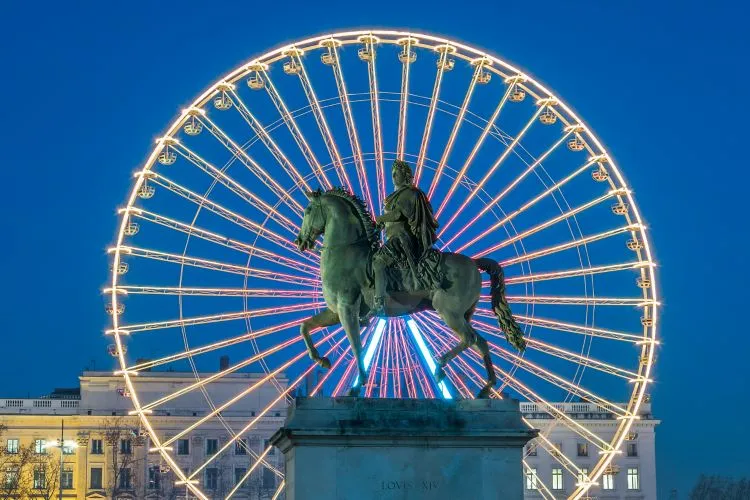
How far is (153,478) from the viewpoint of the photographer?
12550 cm

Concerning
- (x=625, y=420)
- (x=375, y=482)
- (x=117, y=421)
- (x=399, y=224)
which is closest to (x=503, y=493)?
(x=375, y=482)

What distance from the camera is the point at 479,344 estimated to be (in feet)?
95.9

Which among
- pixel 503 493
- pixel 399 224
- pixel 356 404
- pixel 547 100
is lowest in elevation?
pixel 503 493

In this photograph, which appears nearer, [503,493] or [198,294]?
[503,493]

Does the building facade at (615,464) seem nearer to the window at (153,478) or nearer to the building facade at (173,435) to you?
the building facade at (173,435)

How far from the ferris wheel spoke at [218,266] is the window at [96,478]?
80.0 metres

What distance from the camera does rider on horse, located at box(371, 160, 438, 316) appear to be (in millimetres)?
28547

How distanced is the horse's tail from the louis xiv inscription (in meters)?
3.70

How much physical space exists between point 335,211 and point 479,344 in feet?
12.6

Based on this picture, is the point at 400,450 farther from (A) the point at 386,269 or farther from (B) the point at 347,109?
(B) the point at 347,109

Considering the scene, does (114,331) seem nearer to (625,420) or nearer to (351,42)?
(351,42)

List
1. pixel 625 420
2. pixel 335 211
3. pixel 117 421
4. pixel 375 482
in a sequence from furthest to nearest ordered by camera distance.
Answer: pixel 117 421
pixel 625 420
pixel 335 211
pixel 375 482

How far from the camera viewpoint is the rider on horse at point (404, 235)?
28.5 m

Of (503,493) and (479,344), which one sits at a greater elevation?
(479,344)
